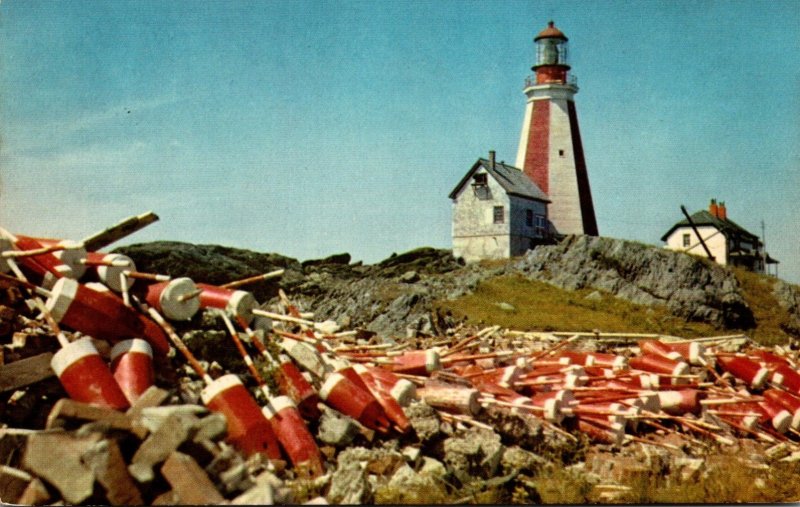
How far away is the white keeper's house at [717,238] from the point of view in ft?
111

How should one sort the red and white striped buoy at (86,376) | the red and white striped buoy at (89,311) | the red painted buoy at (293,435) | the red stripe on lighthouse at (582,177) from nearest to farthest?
the red and white striped buoy at (86,376) → the red painted buoy at (293,435) → the red and white striped buoy at (89,311) → the red stripe on lighthouse at (582,177)

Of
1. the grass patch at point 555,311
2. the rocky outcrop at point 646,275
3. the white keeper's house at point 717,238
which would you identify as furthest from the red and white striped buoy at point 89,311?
the white keeper's house at point 717,238

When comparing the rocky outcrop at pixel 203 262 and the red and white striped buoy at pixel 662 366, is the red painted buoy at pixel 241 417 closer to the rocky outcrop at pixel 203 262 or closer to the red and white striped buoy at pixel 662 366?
the red and white striped buoy at pixel 662 366

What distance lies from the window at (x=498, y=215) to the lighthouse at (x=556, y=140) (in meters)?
2.88

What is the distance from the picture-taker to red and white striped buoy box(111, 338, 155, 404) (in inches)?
227

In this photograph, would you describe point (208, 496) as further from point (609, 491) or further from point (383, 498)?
point (609, 491)

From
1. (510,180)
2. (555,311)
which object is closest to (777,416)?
(555,311)

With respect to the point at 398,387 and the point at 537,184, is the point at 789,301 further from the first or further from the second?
the point at 398,387

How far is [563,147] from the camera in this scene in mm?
38438

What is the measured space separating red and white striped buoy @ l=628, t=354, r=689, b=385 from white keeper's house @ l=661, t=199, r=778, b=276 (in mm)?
24262

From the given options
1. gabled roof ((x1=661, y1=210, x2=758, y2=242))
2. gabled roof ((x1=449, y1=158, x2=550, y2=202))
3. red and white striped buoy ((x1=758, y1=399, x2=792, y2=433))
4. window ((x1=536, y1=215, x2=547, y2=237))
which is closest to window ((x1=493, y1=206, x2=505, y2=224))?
gabled roof ((x1=449, y1=158, x2=550, y2=202))

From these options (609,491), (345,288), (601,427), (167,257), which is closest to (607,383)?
(601,427)

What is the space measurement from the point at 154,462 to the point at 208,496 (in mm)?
369

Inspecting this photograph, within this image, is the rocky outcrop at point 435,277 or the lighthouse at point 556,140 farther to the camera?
the lighthouse at point 556,140
